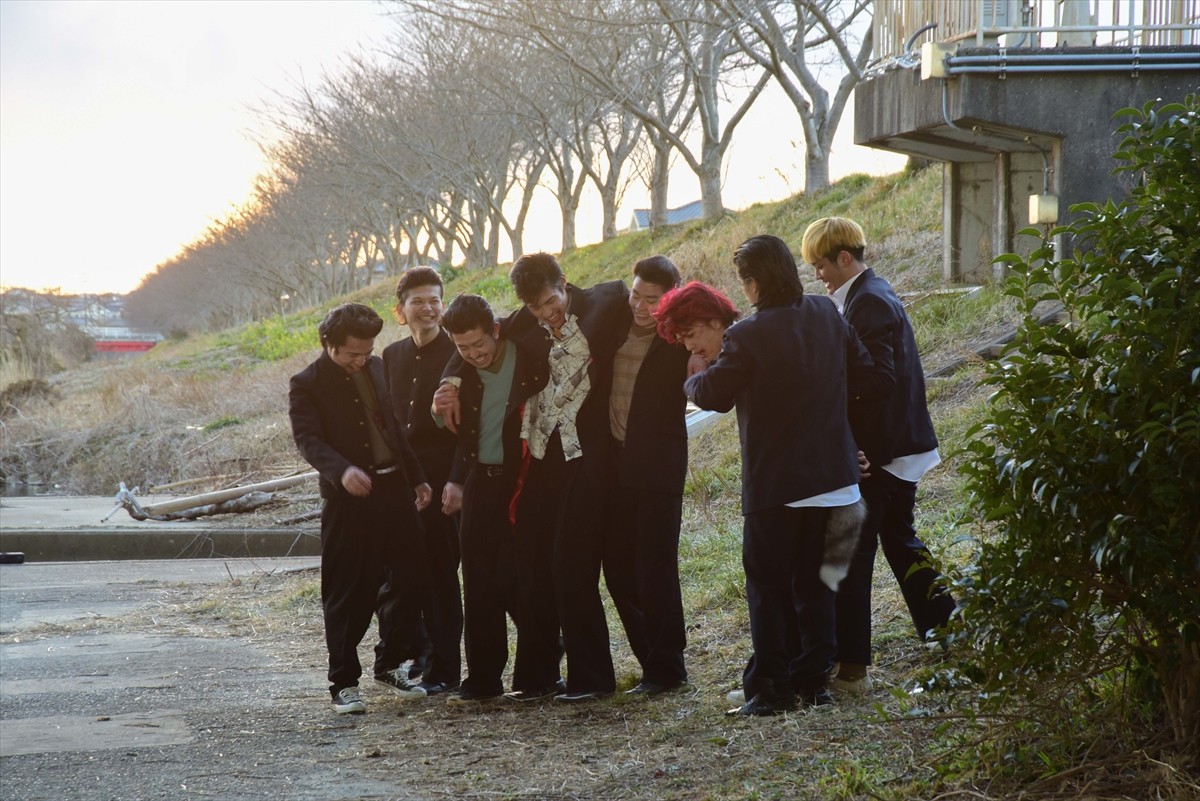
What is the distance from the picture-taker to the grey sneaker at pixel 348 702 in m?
6.33

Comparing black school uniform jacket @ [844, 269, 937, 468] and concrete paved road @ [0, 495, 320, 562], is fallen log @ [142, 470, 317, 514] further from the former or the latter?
black school uniform jacket @ [844, 269, 937, 468]

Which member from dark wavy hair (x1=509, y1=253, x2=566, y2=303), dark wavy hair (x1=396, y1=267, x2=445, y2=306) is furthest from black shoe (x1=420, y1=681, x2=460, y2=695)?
dark wavy hair (x1=509, y1=253, x2=566, y2=303)

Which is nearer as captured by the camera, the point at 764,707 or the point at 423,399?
the point at 764,707

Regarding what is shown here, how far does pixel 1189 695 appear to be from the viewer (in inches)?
146

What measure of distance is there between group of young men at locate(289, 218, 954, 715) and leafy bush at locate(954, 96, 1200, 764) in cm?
130

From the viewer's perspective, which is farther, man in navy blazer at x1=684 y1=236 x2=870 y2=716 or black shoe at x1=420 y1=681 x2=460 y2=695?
black shoe at x1=420 y1=681 x2=460 y2=695

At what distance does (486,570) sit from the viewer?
6.44m

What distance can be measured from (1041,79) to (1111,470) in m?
8.77

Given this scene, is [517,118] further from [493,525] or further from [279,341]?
[493,525]

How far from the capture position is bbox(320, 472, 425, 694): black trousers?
21.0 feet

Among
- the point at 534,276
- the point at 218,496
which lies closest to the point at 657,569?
the point at 534,276

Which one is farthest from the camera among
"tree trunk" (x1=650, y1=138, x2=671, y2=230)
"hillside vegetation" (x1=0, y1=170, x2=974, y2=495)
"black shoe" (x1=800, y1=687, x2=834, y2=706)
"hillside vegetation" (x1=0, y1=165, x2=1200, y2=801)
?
"tree trunk" (x1=650, y1=138, x2=671, y2=230)

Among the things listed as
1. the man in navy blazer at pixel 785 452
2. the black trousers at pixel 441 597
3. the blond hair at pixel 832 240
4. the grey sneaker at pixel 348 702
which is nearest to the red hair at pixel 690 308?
the man in navy blazer at pixel 785 452

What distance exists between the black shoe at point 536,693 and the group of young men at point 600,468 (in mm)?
12
